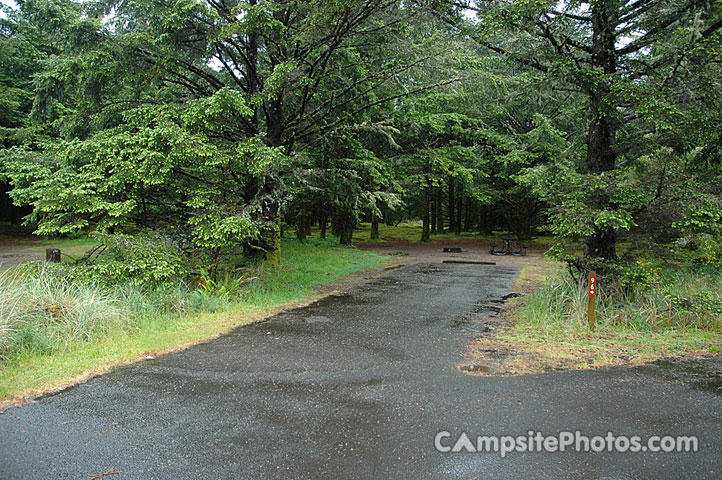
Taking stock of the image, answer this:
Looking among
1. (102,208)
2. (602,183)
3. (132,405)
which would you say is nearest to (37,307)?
(102,208)

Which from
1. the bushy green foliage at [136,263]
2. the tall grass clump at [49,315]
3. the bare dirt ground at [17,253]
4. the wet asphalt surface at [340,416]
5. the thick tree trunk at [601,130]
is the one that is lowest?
the wet asphalt surface at [340,416]

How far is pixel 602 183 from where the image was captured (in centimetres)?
641

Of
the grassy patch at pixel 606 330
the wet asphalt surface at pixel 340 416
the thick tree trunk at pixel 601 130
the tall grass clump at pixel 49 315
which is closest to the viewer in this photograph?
the wet asphalt surface at pixel 340 416

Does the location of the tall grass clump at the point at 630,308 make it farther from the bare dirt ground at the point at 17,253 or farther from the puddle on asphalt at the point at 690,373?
the bare dirt ground at the point at 17,253

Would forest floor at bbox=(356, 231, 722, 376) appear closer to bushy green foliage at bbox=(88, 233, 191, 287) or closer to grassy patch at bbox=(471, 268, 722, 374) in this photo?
grassy patch at bbox=(471, 268, 722, 374)

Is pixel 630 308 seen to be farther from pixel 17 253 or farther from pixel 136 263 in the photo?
pixel 17 253

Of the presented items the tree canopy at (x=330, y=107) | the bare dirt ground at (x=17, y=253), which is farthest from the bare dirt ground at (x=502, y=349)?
the bare dirt ground at (x=17, y=253)

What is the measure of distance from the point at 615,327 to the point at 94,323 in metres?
6.99

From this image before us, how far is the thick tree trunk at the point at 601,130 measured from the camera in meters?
6.74

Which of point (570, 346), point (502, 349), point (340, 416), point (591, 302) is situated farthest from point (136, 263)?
point (591, 302)

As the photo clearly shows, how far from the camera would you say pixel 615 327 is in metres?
6.16

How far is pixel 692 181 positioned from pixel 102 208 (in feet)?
30.0

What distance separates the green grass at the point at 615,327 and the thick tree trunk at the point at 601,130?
74cm

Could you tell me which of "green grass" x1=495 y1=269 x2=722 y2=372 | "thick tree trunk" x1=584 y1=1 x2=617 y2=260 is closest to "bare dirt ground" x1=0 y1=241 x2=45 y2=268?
"green grass" x1=495 y1=269 x2=722 y2=372
